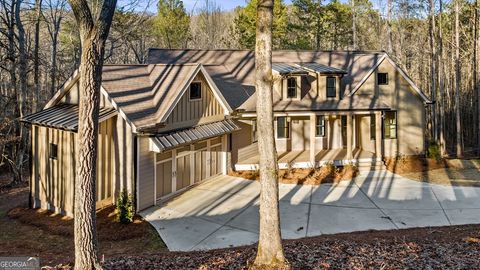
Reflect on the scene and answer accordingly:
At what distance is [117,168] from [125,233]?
2644mm

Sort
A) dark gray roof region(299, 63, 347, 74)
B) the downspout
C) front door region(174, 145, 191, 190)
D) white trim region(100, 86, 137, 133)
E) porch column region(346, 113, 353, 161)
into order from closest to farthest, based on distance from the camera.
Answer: white trim region(100, 86, 137, 133) → the downspout → front door region(174, 145, 191, 190) → porch column region(346, 113, 353, 161) → dark gray roof region(299, 63, 347, 74)

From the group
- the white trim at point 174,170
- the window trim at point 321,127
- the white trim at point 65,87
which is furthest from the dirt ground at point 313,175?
the white trim at point 65,87

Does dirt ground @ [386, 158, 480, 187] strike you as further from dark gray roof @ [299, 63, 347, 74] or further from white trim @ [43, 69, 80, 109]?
white trim @ [43, 69, 80, 109]

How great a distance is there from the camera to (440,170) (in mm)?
20031

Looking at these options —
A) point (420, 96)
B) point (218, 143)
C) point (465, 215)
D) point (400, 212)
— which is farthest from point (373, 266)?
point (420, 96)

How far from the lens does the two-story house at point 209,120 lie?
44.9 feet

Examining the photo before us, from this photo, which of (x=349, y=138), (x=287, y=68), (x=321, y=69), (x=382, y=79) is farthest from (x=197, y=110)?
(x=382, y=79)

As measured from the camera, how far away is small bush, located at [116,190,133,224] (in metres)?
12.8

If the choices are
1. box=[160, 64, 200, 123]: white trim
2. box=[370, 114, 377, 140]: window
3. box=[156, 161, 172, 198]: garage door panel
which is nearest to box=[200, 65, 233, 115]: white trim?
box=[160, 64, 200, 123]: white trim

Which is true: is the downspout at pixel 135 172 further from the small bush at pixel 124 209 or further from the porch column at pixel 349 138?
the porch column at pixel 349 138

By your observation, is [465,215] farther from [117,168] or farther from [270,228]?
[117,168]

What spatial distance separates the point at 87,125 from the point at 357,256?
20.1 ft

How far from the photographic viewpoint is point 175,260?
8602mm

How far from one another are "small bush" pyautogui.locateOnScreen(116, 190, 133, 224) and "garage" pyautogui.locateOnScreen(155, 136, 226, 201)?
6.16 ft
